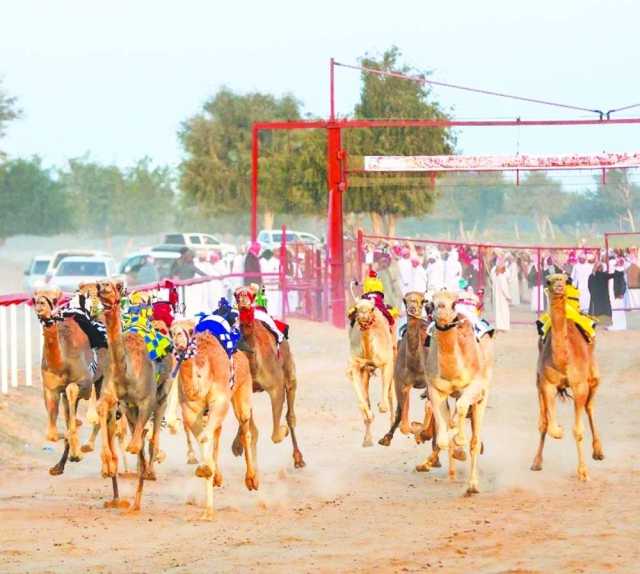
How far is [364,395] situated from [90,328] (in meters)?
3.44

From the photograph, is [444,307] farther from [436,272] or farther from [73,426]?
[436,272]

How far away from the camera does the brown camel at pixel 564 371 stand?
14914 millimetres

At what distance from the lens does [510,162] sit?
3456cm

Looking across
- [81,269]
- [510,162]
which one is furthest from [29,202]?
[510,162]

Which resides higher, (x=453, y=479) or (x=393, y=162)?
(x=393, y=162)

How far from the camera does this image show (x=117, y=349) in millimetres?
13164

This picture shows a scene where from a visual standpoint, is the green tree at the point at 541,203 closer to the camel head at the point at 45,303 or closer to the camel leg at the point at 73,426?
the camel leg at the point at 73,426

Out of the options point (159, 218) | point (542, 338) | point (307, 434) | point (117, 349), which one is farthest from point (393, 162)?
point (159, 218)

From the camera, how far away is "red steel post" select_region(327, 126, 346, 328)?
1385 inches

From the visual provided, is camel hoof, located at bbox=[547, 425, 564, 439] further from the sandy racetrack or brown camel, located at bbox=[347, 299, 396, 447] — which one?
brown camel, located at bbox=[347, 299, 396, 447]

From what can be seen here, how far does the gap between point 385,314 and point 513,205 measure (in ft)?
353

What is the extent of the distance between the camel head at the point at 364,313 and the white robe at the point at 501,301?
19684 mm

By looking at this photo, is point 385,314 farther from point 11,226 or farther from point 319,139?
point 11,226

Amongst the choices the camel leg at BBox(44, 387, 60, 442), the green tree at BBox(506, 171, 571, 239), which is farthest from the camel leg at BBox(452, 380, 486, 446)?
the green tree at BBox(506, 171, 571, 239)
